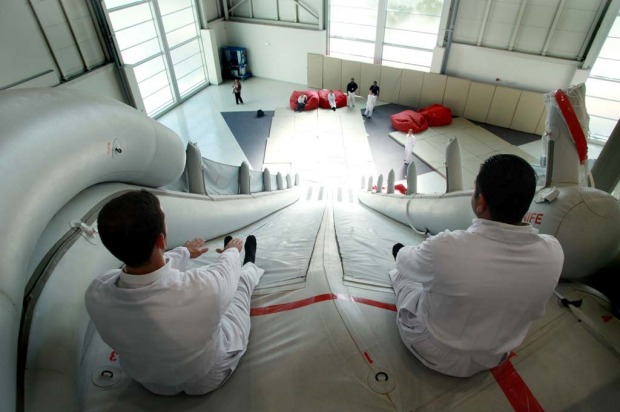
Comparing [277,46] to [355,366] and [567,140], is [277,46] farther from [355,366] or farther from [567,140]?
[355,366]

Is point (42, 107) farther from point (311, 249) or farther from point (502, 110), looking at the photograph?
point (502, 110)

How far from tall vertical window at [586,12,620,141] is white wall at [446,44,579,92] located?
0.53 m

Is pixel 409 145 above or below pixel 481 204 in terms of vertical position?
below

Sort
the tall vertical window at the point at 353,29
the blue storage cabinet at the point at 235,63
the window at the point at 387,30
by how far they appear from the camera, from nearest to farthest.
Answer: the window at the point at 387,30 < the tall vertical window at the point at 353,29 < the blue storage cabinet at the point at 235,63

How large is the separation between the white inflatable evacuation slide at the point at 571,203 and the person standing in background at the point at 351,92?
8.48 metres

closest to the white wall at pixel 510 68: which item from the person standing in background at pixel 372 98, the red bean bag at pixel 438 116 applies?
the red bean bag at pixel 438 116

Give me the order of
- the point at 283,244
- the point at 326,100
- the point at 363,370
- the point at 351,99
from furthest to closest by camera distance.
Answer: the point at 326,100
the point at 351,99
the point at 283,244
the point at 363,370

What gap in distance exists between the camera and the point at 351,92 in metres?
11.0

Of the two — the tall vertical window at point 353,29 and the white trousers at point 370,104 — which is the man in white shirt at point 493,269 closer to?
the white trousers at point 370,104

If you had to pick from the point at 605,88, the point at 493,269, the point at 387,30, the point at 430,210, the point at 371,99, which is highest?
the point at 493,269

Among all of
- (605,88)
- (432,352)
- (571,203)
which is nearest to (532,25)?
(605,88)

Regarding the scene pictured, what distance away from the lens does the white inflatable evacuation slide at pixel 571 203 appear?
2.20 m

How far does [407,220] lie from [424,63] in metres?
8.47

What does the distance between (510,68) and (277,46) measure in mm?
8093
